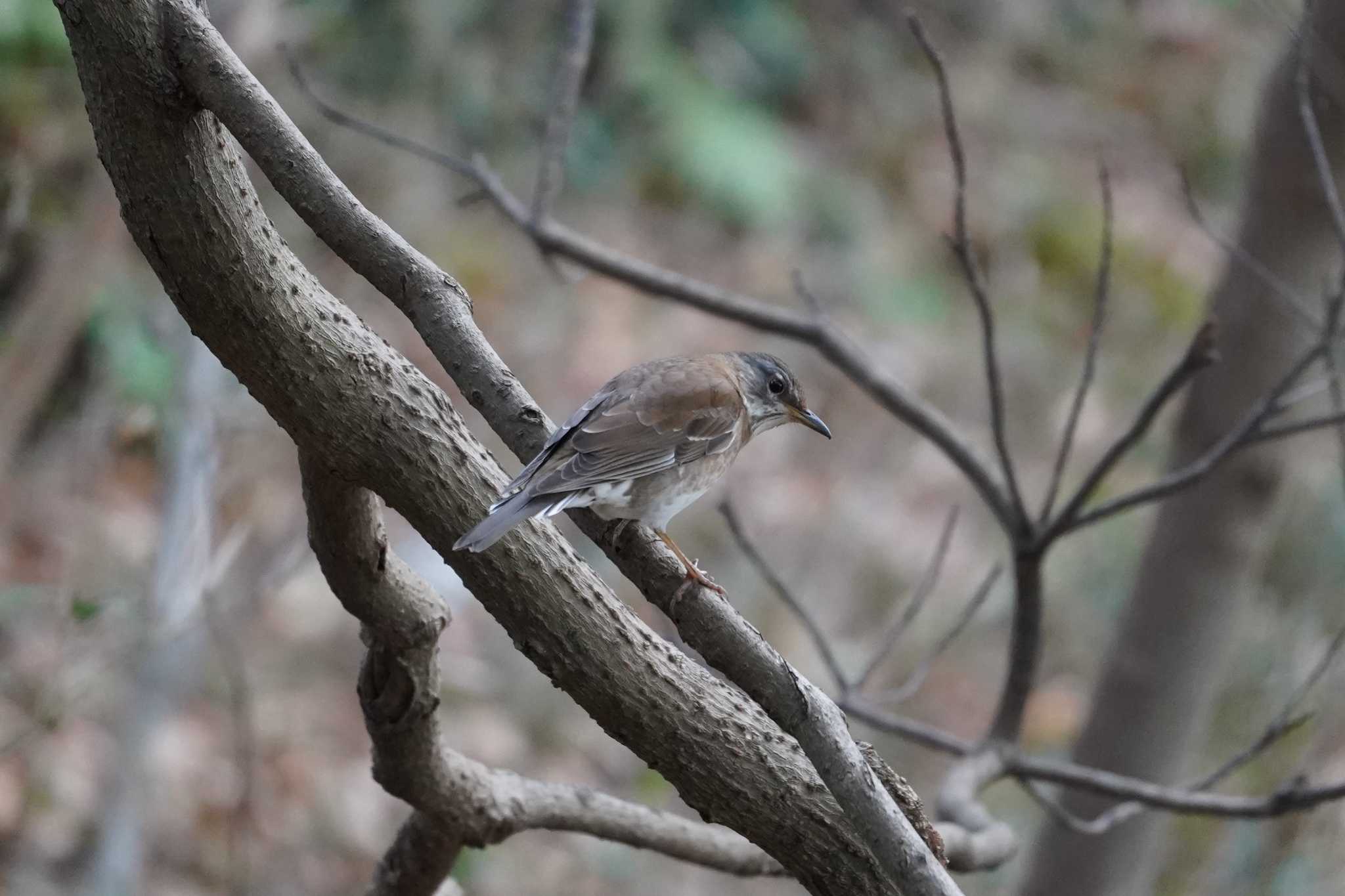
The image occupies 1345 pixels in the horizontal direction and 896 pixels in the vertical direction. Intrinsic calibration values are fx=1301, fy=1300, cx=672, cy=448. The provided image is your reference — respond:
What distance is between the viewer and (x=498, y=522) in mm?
1754

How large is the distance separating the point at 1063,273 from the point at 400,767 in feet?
31.0

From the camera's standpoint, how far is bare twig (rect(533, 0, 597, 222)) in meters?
3.25

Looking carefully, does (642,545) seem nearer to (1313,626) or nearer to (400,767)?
(400,767)

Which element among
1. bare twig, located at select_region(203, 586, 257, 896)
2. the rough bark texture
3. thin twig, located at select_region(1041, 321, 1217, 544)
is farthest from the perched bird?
bare twig, located at select_region(203, 586, 257, 896)

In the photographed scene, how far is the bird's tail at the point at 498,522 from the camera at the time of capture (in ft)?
5.59

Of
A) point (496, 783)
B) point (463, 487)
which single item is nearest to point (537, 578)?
point (463, 487)

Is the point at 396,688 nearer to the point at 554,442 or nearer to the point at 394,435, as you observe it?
the point at 554,442

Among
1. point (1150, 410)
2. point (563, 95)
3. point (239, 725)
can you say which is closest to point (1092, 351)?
point (1150, 410)

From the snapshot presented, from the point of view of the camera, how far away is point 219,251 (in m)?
1.67

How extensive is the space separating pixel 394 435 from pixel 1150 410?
1682 mm

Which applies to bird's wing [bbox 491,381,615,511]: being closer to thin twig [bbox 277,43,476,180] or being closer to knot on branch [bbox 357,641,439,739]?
knot on branch [bbox 357,641,439,739]

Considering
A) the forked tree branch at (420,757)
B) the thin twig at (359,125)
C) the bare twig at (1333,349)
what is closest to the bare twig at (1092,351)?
the bare twig at (1333,349)

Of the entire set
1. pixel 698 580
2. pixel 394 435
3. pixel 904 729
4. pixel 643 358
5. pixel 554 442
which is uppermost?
pixel 643 358

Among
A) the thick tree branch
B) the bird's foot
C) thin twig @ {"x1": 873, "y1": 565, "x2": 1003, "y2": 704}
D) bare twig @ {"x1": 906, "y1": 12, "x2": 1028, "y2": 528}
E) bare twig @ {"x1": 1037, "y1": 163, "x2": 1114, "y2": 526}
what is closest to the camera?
the thick tree branch
